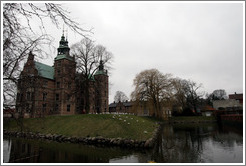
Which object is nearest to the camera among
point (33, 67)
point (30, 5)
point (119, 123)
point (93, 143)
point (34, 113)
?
point (30, 5)

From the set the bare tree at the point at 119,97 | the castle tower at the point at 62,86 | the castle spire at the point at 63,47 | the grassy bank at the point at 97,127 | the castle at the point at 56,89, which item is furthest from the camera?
the bare tree at the point at 119,97

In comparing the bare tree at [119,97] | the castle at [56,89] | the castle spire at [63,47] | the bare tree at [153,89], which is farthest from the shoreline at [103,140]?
the bare tree at [119,97]

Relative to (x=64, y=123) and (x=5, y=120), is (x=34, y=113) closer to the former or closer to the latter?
(x=5, y=120)

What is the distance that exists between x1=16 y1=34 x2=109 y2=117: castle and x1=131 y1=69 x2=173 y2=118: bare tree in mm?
6754

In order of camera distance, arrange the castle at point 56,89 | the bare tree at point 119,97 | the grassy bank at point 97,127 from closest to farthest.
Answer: the castle at point 56,89
the grassy bank at point 97,127
the bare tree at point 119,97

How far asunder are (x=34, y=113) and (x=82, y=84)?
1648 centimetres

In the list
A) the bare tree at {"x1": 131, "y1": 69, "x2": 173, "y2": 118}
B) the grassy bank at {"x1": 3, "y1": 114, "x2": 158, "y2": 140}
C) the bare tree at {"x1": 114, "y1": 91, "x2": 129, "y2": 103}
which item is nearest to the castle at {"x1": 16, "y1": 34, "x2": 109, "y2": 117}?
the grassy bank at {"x1": 3, "y1": 114, "x2": 158, "y2": 140}

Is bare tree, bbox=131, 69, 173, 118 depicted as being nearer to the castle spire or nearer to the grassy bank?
the grassy bank

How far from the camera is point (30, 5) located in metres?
3.68

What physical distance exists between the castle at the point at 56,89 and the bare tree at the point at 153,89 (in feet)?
22.2

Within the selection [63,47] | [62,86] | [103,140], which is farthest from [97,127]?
[63,47]

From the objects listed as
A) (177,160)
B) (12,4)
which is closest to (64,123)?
(177,160)

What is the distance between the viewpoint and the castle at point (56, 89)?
6059 mm

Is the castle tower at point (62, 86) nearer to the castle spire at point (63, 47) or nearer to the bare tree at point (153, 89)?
the castle spire at point (63, 47)
